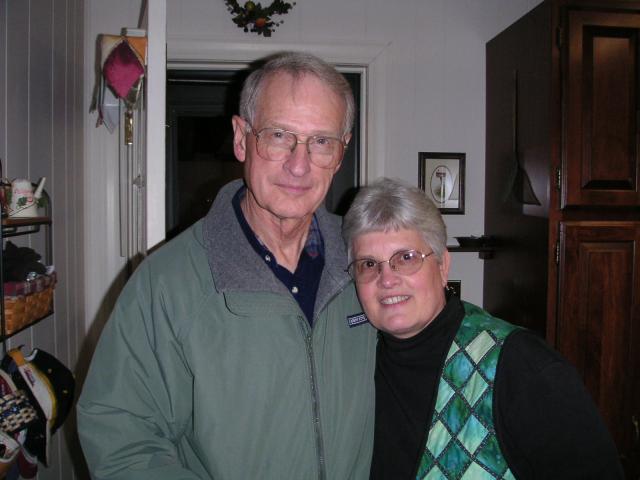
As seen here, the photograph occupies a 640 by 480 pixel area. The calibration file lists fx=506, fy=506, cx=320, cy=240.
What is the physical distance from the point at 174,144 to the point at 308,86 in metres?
1.67

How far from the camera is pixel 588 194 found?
6.06 ft

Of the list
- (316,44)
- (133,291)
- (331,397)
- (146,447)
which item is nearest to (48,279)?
(133,291)

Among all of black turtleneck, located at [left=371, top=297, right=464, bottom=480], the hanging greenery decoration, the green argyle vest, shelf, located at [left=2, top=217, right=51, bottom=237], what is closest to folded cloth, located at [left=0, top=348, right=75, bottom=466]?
shelf, located at [left=2, top=217, right=51, bottom=237]

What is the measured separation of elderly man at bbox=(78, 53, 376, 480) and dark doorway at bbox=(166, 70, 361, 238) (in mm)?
1462

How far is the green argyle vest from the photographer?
3.16 feet

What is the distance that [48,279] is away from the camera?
60.6 inches

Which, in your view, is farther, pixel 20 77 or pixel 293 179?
pixel 20 77

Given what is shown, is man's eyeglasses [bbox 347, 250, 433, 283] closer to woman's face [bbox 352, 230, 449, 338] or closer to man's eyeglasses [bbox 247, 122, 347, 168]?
woman's face [bbox 352, 230, 449, 338]

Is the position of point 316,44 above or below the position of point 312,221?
above

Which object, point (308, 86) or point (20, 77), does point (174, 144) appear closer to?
point (20, 77)

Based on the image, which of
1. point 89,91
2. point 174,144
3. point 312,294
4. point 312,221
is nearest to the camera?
point 312,294

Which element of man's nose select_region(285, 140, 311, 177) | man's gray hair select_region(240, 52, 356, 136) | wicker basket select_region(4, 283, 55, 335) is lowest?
wicker basket select_region(4, 283, 55, 335)

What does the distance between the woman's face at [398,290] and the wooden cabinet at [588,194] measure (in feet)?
3.17

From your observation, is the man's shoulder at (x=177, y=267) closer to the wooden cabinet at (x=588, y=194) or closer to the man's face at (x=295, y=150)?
the man's face at (x=295, y=150)
